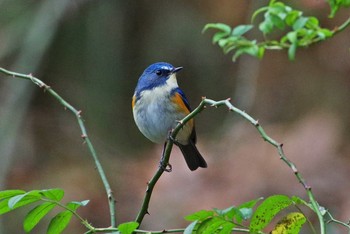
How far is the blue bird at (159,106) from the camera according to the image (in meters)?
4.32

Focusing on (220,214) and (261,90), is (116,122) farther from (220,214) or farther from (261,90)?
(220,214)

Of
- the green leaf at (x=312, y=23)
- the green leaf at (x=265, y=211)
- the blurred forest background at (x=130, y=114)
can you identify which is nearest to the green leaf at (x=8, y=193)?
the green leaf at (x=265, y=211)

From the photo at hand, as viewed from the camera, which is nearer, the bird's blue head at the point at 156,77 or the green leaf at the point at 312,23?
the green leaf at the point at 312,23

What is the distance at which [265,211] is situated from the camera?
6.92 ft

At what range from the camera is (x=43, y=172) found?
7.48 metres

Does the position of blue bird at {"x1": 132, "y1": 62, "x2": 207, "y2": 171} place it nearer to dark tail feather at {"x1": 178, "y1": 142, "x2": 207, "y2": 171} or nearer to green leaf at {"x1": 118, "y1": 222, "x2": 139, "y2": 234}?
dark tail feather at {"x1": 178, "y1": 142, "x2": 207, "y2": 171}

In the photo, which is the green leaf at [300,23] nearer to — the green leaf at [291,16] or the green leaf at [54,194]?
the green leaf at [291,16]

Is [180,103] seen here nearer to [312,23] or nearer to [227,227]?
[312,23]

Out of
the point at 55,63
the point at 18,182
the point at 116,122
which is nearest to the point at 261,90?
the point at 116,122

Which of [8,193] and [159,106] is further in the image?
[159,106]

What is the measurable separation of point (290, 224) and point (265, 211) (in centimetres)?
10

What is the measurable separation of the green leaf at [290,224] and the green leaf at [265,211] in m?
0.07

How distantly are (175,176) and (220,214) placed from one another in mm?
5116

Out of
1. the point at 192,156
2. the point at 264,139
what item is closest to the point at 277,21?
the point at 264,139
